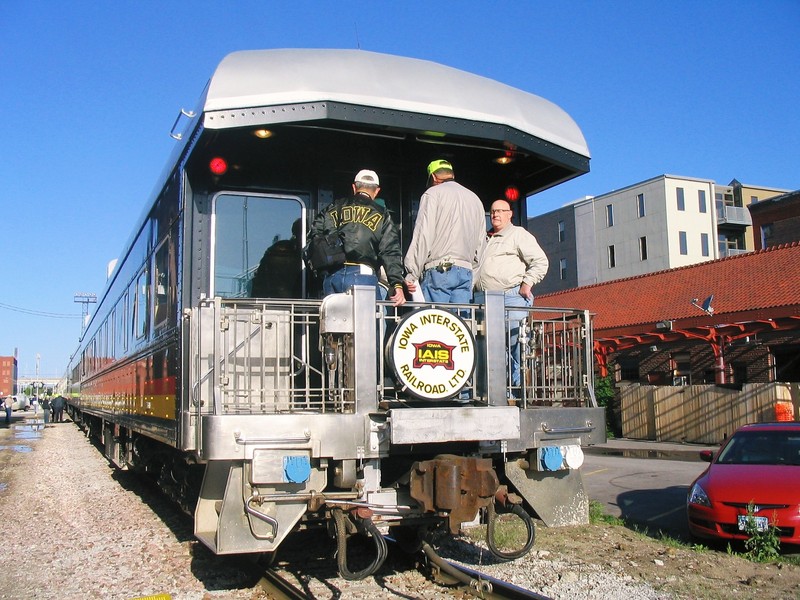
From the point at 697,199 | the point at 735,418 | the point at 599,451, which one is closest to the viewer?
the point at 599,451

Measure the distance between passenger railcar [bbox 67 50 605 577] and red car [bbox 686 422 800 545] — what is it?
9.47ft

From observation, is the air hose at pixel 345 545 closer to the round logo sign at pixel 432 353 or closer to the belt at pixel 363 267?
the round logo sign at pixel 432 353

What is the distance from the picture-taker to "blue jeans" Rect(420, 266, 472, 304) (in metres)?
5.65

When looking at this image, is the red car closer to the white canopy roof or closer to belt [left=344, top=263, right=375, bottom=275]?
the white canopy roof

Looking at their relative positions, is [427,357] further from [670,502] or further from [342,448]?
[670,502]

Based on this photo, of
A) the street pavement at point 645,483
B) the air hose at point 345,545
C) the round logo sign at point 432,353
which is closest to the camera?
the air hose at point 345,545

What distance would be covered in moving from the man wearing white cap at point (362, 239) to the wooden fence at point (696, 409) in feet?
57.5

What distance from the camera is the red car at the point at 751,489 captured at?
25.2ft

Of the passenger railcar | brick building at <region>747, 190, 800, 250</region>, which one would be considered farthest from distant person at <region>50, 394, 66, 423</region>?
brick building at <region>747, 190, 800, 250</region>

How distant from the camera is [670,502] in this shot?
10812 millimetres

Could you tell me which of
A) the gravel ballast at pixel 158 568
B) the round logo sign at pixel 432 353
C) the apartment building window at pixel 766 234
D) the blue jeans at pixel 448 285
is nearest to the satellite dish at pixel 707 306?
the gravel ballast at pixel 158 568

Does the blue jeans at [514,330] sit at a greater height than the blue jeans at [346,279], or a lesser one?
lesser

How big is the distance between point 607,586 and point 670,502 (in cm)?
552

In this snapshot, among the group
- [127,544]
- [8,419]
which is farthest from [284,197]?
[8,419]
